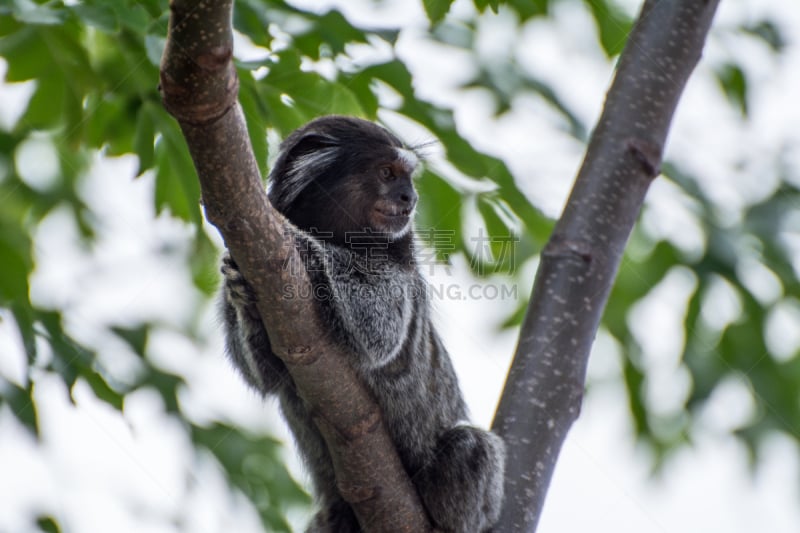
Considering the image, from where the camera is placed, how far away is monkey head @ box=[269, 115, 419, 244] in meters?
3.44

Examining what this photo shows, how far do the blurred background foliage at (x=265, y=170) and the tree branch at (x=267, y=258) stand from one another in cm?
80

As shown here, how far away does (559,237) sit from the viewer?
3277 mm

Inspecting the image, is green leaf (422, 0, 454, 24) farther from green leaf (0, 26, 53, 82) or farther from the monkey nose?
green leaf (0, 26, 53, 82)

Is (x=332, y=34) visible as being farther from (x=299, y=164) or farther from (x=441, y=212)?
(x=441, y=212)

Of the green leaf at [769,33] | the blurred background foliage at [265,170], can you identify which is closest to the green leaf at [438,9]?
the blurred background foliage at [265,170]

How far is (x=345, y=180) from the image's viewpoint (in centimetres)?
358

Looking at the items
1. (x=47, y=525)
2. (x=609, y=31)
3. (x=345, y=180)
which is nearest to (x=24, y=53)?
(x=345, y=180)

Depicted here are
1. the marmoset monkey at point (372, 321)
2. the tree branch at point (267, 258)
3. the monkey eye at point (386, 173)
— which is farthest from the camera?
the monkey eye at point (386, 173)

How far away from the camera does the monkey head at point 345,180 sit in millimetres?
3441

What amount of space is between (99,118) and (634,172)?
1942mm

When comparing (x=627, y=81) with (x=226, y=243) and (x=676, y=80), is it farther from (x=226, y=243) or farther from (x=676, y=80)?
(x=226, y=243)

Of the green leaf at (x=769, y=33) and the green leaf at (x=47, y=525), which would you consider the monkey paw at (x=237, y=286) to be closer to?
the green leaf at (x=47, y=525)

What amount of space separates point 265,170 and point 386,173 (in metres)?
0.57

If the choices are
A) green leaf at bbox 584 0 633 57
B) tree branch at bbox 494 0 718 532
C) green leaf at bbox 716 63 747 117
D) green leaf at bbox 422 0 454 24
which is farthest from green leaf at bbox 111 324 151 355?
green leaf at bbox 716 63 747 117
